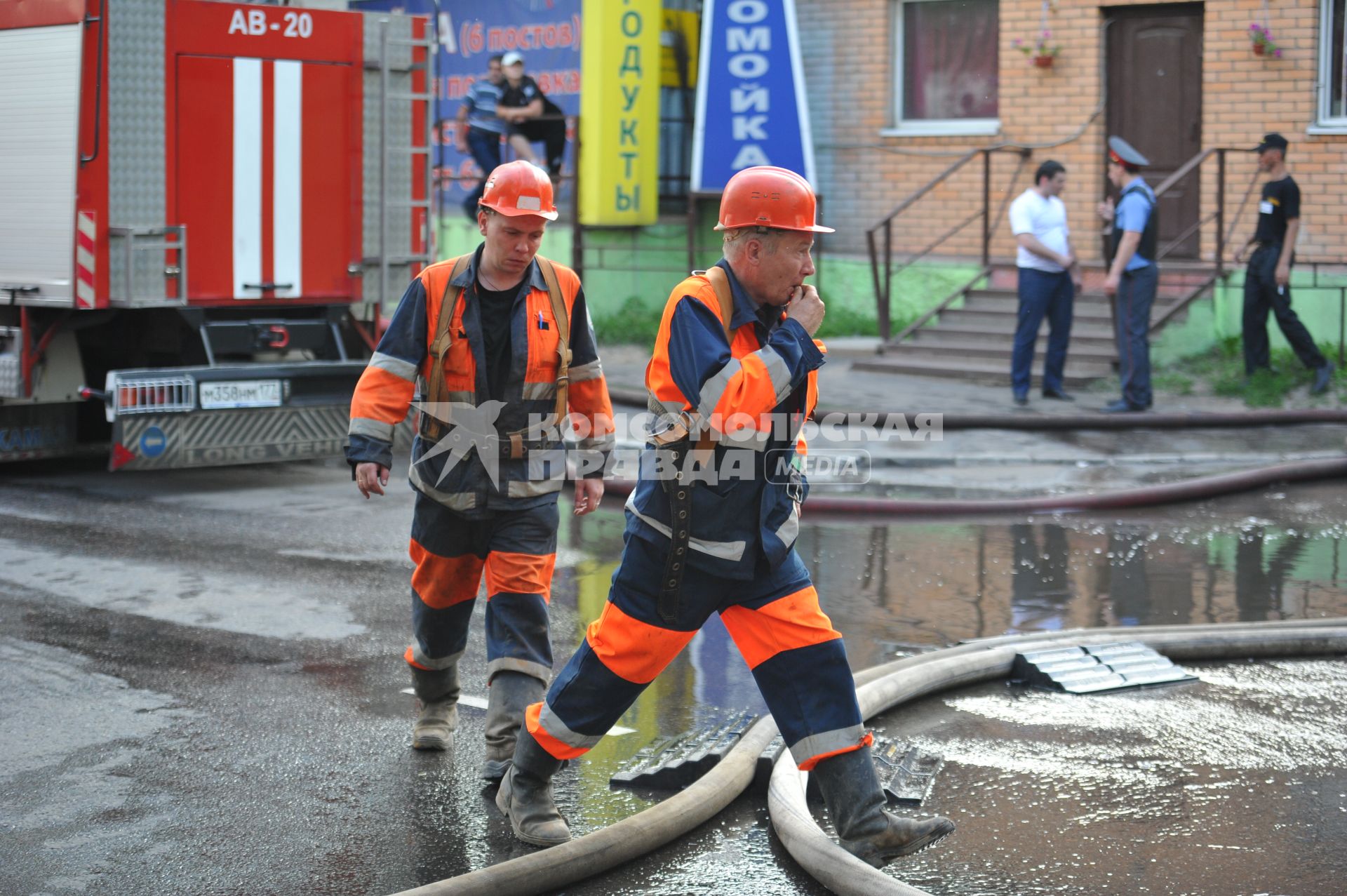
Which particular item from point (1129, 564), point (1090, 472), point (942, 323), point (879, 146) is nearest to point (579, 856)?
point (1129, 564)

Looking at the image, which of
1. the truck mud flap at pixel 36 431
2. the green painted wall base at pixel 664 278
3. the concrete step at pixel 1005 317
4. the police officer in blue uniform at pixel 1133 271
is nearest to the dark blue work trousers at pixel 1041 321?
the police officer in blue uniform at pixel 1133 271

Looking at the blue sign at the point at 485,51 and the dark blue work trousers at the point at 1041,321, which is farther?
the blue sign at the point at 485,51

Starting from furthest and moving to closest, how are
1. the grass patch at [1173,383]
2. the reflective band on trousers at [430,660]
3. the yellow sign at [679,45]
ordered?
the yellow sign at [679,45], the grass patch at [1173,383], the reflective band on trousers at [430,660]

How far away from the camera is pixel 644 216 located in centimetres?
1725

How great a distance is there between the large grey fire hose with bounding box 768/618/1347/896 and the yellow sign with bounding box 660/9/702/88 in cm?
1203

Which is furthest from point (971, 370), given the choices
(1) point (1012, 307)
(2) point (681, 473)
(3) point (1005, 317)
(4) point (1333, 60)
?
(2) point (681, 473)

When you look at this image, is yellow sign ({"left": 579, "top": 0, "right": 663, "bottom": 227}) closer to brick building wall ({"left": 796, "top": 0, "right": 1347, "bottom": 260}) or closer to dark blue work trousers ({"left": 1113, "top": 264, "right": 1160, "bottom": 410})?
brick building wall ({"left": 796, "top": 0, "right": 1347, "bottom": 260})

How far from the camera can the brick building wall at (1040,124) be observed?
1432 cm

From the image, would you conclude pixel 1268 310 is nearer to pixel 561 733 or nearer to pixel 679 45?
pixel 679 45

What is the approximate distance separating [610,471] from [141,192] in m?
5.19

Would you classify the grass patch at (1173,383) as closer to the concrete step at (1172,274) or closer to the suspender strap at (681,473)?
the concrete step at (1172,274)

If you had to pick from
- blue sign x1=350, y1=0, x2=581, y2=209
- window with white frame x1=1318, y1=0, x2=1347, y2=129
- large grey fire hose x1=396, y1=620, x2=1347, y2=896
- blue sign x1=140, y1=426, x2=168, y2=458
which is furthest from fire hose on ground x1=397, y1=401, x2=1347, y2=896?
blue sign x1=350, y1=0, x2=581, y2=209

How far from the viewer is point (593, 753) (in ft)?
17.3

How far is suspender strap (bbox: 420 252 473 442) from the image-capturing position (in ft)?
16.1
